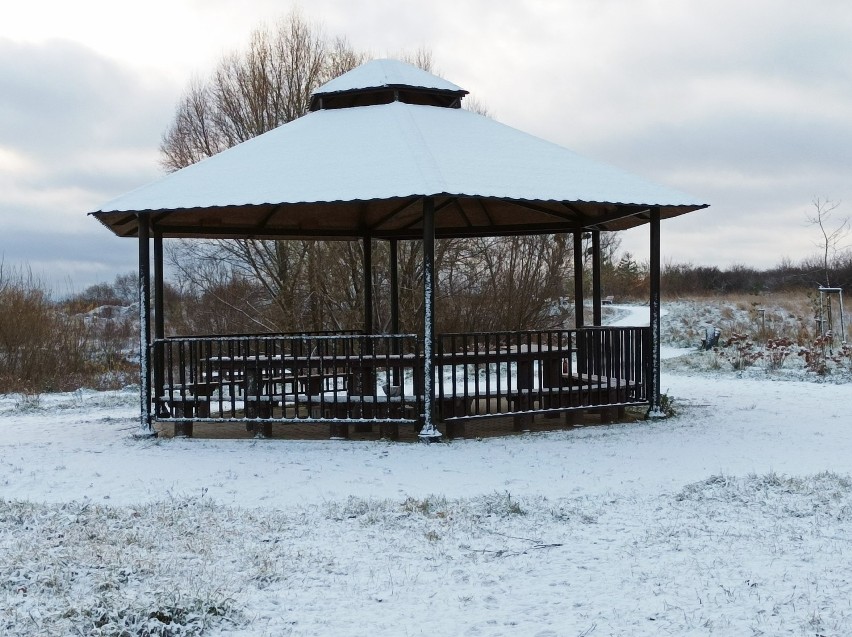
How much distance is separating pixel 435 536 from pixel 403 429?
530cm

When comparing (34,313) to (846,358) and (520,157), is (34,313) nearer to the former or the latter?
(520,157)

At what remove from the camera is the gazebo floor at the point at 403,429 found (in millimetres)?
10188

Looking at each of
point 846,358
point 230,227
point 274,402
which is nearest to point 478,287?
point 846,358

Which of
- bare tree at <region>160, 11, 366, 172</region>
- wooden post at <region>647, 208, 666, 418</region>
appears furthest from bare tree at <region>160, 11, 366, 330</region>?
wooden post at <region>647, 208, 666, 418</region>

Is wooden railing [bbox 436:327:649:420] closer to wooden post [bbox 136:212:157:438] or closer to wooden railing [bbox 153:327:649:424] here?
wooden railing [bbox 153:327:649:424]

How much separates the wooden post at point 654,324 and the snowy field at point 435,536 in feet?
3.56

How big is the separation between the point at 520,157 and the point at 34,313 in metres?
14.0

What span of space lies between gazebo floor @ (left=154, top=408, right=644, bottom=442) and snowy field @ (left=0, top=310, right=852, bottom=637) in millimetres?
588

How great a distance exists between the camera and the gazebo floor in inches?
401

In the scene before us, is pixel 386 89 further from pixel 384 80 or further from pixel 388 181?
pixel 388 181

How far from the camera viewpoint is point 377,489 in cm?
726

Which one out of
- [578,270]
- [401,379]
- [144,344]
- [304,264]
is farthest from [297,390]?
[304,264]

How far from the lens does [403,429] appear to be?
1088 cm

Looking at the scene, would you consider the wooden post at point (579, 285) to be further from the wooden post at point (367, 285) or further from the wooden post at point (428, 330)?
the wooden post at point (367, 285)
